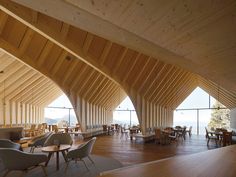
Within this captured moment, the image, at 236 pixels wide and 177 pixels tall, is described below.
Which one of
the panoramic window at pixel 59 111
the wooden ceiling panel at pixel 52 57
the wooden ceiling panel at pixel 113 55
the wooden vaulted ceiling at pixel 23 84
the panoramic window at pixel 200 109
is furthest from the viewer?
the panoramic window at pixel 59 111

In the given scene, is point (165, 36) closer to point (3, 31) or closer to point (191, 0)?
point (191, 0)

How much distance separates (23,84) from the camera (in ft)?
41.4

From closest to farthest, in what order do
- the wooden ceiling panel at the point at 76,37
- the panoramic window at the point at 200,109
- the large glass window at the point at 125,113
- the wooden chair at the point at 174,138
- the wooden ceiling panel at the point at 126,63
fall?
1. the wooden ceiling panel at the point at 76,37
2. the wooden ceiling panel at the point at 126,63
3. the wooden chair at the point at 174,138
4. the panoramic window at the point at 200,109
5. the large glass window at the point at 125,113

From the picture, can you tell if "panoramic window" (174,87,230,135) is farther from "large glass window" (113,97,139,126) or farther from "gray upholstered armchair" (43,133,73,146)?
"gray upholstered armchair" (43,133,73,146)

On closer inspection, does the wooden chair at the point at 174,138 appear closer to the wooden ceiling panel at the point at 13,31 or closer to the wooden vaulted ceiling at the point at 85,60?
the wooden vaulted ceiling at the point at 85,60

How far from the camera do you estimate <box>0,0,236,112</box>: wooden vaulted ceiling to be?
18.4 ft

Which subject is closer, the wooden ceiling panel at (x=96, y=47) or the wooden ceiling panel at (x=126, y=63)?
the wooden ceiling panel at (x=96, y=47)

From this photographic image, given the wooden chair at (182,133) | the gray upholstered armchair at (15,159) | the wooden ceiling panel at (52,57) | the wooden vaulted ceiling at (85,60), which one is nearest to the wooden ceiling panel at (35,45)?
the wooden vaulted ceiling at (85,60)

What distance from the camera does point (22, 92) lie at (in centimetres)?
1361

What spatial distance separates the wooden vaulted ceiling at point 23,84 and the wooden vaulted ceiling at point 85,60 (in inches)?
82.2

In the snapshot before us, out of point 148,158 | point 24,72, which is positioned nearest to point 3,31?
point 24,72

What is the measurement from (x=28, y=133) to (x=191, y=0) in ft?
39.7

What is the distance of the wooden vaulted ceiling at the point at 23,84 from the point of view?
1037 centimetres

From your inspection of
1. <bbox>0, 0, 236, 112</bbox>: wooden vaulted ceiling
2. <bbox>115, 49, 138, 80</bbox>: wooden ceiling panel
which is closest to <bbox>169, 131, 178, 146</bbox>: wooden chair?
<bbox>0, 0, 236, 112</bbox>: wooden vaulted ceiling
